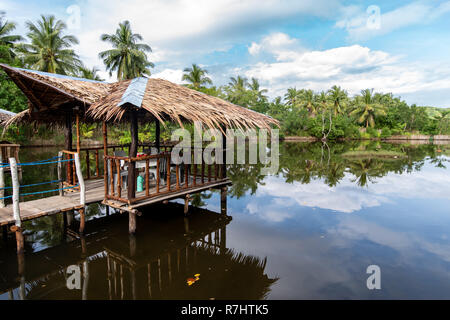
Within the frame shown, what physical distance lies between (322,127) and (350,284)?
39505 millimetres

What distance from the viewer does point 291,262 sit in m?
5.19

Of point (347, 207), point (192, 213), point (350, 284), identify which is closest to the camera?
point (350, 284)

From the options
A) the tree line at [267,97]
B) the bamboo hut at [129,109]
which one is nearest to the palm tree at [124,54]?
the tree line at [267,97]

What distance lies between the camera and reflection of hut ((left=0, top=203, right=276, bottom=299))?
4.16 metres

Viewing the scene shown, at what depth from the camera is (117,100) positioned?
5727mm

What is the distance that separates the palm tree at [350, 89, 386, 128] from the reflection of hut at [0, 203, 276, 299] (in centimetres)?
4513

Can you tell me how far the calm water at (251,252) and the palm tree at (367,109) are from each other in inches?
1525

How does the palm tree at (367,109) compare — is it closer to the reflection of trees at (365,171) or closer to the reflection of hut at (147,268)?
the reflection of trees at (365,171)

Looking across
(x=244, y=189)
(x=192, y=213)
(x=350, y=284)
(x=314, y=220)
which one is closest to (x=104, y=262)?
(x=192, y=213)

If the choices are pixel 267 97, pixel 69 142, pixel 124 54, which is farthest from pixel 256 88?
pixel 69 142

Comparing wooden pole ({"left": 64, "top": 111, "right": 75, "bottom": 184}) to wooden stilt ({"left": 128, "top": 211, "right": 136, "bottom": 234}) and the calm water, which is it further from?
wooden stilt ({"left": 128, "top": 211, "right": 136, "bottom": 234})

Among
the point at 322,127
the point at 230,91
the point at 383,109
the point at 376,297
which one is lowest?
the point at 376,297

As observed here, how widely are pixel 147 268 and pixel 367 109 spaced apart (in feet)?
157
